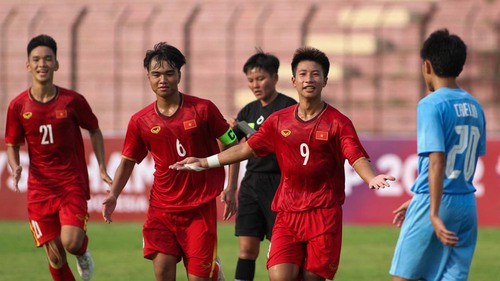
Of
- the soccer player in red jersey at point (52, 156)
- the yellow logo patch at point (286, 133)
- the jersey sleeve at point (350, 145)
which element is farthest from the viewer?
the soccer player in red jersey at point (52, 156)

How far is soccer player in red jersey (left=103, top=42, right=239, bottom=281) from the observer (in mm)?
8727

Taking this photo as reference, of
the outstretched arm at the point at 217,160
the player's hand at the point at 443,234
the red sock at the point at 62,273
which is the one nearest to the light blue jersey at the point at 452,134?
the player's hand at the point at 443,234

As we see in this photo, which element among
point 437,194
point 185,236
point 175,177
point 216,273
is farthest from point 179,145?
point 437,194

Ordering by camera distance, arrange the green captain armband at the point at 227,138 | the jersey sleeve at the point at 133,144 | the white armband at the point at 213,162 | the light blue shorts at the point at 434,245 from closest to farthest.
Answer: the light blue shorts at the point at 434,245 → the white armband at the point at 213,162 → the jersey sleeve at the point at 133,144 → the green captain armband at the point at 227,138

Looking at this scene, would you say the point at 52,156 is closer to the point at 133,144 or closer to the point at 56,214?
the point at 56,214

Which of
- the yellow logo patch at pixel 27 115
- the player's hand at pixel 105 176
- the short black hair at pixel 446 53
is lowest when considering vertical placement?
the player's hand at pixel 105 176

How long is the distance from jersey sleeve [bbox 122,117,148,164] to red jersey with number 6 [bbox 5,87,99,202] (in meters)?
1.53

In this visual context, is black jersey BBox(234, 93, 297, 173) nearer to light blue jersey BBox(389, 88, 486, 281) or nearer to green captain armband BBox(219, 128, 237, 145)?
green captain armband BBox(219, 128, 237, 145)

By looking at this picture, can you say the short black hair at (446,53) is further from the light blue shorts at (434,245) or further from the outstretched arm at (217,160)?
the outstretched arm at (217,160)

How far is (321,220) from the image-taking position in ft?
26.7

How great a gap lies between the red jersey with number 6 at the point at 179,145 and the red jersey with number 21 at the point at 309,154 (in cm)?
68

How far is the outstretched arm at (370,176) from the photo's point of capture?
7.18 meters

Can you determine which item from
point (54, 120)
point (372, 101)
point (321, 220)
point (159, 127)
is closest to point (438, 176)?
point (321, 220)

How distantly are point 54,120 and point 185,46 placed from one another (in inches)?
580
